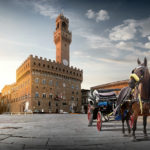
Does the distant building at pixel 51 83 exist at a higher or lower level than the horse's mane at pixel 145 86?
higher

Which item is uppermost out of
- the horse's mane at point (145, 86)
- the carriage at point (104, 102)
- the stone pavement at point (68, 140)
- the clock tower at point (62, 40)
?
the clock tower at point (62, 40)

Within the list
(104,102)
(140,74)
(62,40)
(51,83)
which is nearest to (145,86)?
(140,74)

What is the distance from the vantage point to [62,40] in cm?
6638

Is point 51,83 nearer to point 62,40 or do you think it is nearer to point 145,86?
point 62,40

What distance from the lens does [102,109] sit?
8688 mm

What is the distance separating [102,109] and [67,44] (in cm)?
6104

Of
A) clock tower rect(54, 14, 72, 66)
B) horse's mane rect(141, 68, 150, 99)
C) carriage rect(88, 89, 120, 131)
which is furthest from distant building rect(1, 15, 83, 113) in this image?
horse's mane rect(141, 68, 150, 99)

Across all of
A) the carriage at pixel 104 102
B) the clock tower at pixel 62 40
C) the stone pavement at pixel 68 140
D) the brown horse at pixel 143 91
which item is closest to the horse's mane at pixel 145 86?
the brown horse at pixel 143 91

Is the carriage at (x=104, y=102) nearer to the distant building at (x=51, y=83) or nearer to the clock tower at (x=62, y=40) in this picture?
the distant building at (x=51, y=83)

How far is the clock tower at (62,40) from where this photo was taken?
65.8 meters

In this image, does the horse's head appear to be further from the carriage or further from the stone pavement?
the carriage

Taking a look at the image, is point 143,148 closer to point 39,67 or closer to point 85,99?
point 39,67

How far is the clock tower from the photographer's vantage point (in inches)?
2589

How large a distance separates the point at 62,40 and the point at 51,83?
15.9 metres
